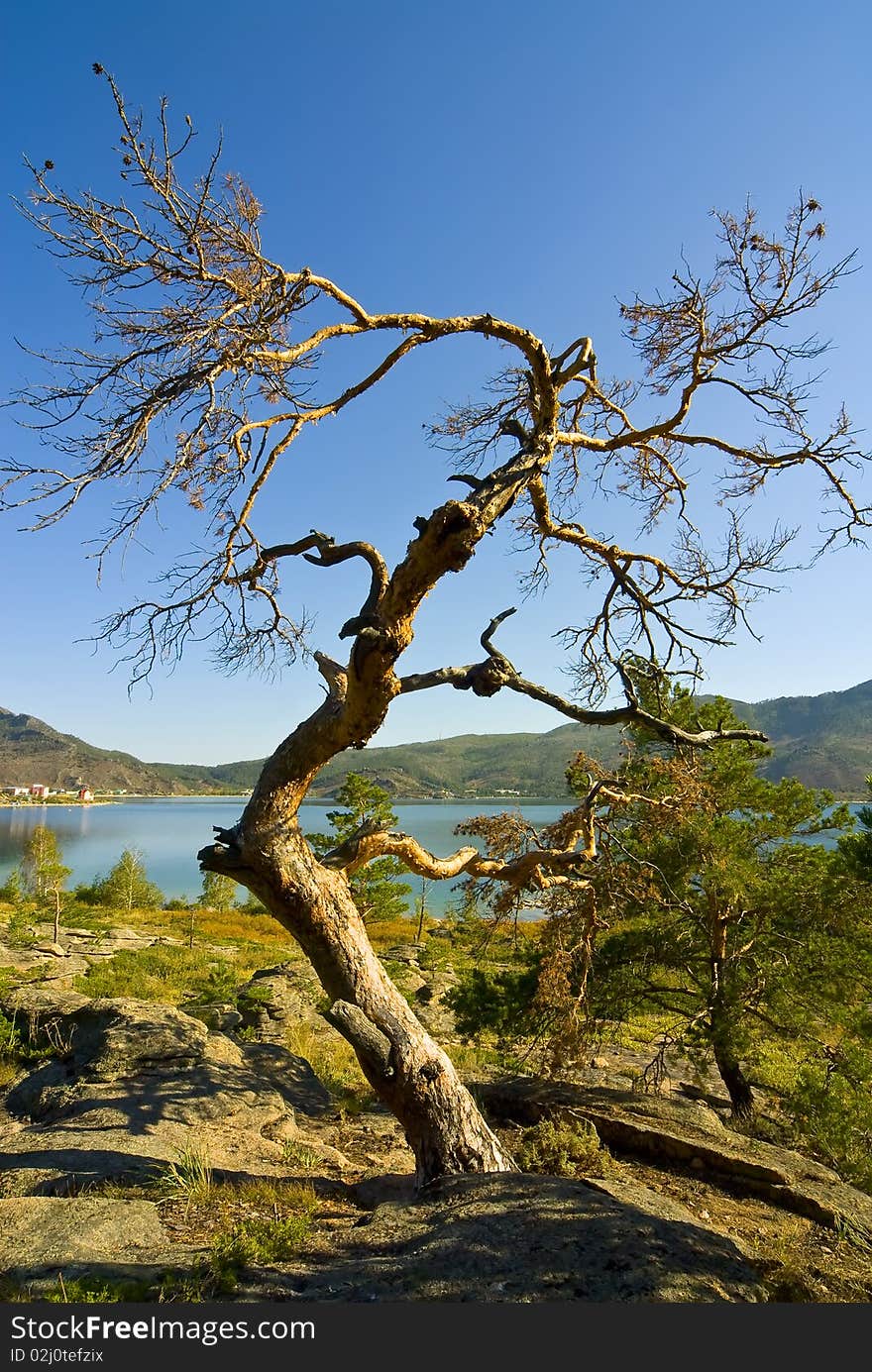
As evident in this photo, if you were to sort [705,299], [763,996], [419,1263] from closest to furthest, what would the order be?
[419,1263] → [705,299] → [763,996]

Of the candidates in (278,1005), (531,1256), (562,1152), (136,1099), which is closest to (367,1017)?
(531,1256)

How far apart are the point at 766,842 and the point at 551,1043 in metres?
4.30

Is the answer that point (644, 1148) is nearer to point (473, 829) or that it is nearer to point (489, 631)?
point (473, 829)

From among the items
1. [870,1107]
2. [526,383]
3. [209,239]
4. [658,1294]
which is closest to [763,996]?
[870,1107]

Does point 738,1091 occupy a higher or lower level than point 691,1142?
lower

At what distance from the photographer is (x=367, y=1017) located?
18.2 feet

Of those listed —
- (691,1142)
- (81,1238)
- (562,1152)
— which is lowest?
(691,1142)

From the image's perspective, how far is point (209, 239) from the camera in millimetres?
4438

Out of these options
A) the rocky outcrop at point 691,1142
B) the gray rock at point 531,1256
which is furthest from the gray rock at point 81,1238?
the rocky outcrop at point 691,1142

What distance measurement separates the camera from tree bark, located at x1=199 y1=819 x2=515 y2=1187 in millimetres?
5453

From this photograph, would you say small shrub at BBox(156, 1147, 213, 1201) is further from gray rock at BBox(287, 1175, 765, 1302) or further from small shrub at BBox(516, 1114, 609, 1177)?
small shrub at BBox(516, 1114, 609, 1177)

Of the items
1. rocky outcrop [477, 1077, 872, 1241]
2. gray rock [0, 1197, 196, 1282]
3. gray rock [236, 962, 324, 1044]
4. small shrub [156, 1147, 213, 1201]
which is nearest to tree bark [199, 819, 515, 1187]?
small shrub [156, 1147, 213, 1201]

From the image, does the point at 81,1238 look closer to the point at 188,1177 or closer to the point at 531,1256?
the point at 188,1177

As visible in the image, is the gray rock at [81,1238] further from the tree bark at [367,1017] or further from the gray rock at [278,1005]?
the gray rock at [278,1005]
